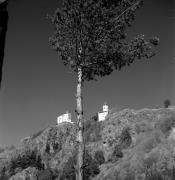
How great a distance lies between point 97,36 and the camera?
1962 cm

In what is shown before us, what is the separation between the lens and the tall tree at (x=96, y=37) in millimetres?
19172

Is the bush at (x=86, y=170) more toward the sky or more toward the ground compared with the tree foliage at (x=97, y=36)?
more toward the ground

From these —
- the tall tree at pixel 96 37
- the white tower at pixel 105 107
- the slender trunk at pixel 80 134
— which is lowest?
the slender trunk at pixel 80 134

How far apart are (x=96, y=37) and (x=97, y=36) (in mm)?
84

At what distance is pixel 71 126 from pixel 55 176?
2728 cm

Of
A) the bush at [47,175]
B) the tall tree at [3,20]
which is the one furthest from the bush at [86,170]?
the tall tree at [3,20]

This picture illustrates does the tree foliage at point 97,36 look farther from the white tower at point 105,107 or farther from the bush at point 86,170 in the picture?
the white tower at point 105,107

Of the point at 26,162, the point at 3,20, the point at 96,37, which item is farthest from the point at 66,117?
the point at 3,20

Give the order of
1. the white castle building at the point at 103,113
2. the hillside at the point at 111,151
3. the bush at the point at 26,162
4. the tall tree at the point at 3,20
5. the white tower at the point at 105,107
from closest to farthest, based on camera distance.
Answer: the tall tree at the point at 3,20, the hillside at the point at 111,151, the bush at the point at 26,162, the white castle building at the point at 103,113, the white tower at the point at 105,107

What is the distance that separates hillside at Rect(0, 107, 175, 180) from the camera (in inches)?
1838

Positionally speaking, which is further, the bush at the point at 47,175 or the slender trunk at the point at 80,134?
the bush at the point at 47,175

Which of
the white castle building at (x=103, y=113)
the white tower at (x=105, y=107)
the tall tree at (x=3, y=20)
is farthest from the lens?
the white tower at (x=105, y=107)

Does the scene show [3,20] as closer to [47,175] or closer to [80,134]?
[80,134]

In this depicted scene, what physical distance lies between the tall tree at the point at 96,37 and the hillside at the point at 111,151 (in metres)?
23.4
